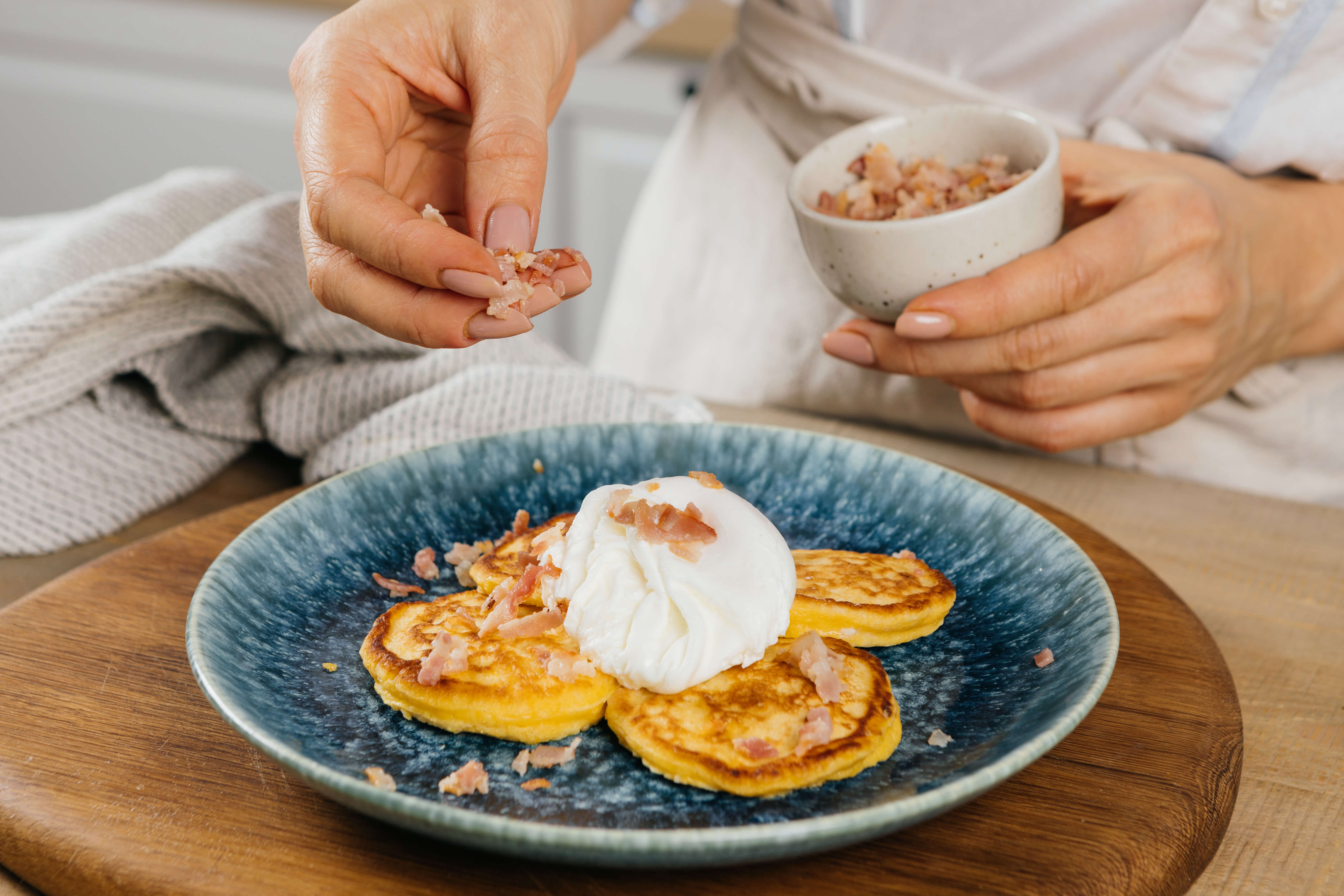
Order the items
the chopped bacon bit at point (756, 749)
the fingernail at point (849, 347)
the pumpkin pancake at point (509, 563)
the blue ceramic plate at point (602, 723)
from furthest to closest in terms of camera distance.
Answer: the fingernail at point (849, 347) < the pumpkin pancake at point (509, 563) < the chopped bacon bit at point (756, 749) < the blue ceramic plate at point (602, 723)

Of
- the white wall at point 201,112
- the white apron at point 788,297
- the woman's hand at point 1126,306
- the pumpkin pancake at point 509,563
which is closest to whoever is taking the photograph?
the pumpkin pancake at point 509,563

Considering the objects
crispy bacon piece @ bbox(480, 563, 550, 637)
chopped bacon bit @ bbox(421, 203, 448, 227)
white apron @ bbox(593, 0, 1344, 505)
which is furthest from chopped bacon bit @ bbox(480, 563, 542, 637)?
white apron @ bbox(593, 0, 1344, 505)

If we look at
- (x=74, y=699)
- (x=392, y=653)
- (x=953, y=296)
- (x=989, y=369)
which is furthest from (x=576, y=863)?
(x=989, y=369)

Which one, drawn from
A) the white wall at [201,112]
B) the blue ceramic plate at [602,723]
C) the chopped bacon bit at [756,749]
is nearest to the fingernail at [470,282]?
the blue ceramic plate at [602,723]

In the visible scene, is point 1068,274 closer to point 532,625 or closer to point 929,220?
point 929,220

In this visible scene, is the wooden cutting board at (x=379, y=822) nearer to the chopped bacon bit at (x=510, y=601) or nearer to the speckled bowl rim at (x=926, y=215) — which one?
the chopped bacon bit at (x=510, y=601)
